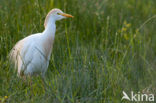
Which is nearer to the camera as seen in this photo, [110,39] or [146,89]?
[146,89]

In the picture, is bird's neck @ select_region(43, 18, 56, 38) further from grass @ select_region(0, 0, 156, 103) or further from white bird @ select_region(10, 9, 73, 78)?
grass @ select_region(0, 0, 156, 103)

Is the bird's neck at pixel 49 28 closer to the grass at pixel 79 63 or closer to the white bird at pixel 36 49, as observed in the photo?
the white bird at pixel 36 49

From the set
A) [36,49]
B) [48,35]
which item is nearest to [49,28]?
[48,35]

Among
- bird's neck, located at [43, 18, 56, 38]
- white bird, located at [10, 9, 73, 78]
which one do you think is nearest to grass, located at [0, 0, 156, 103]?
white bird, located at [10, 9, 73, 78]

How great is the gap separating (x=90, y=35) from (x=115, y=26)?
43 centimetres

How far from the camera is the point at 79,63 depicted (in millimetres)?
3635

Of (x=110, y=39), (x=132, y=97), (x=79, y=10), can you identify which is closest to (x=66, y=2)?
(x=79, y=10)

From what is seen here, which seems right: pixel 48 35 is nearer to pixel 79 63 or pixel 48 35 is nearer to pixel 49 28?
pixel 49 28

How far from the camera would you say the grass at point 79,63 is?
3.14m

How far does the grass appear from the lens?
3.14 m

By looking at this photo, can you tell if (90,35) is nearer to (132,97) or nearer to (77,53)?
(77,53)

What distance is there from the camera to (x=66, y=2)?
518cm

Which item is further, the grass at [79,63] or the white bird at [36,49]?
the white bird at [36,49]

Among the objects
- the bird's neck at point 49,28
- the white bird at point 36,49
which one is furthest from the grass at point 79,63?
the bird's neck at point 49,28
